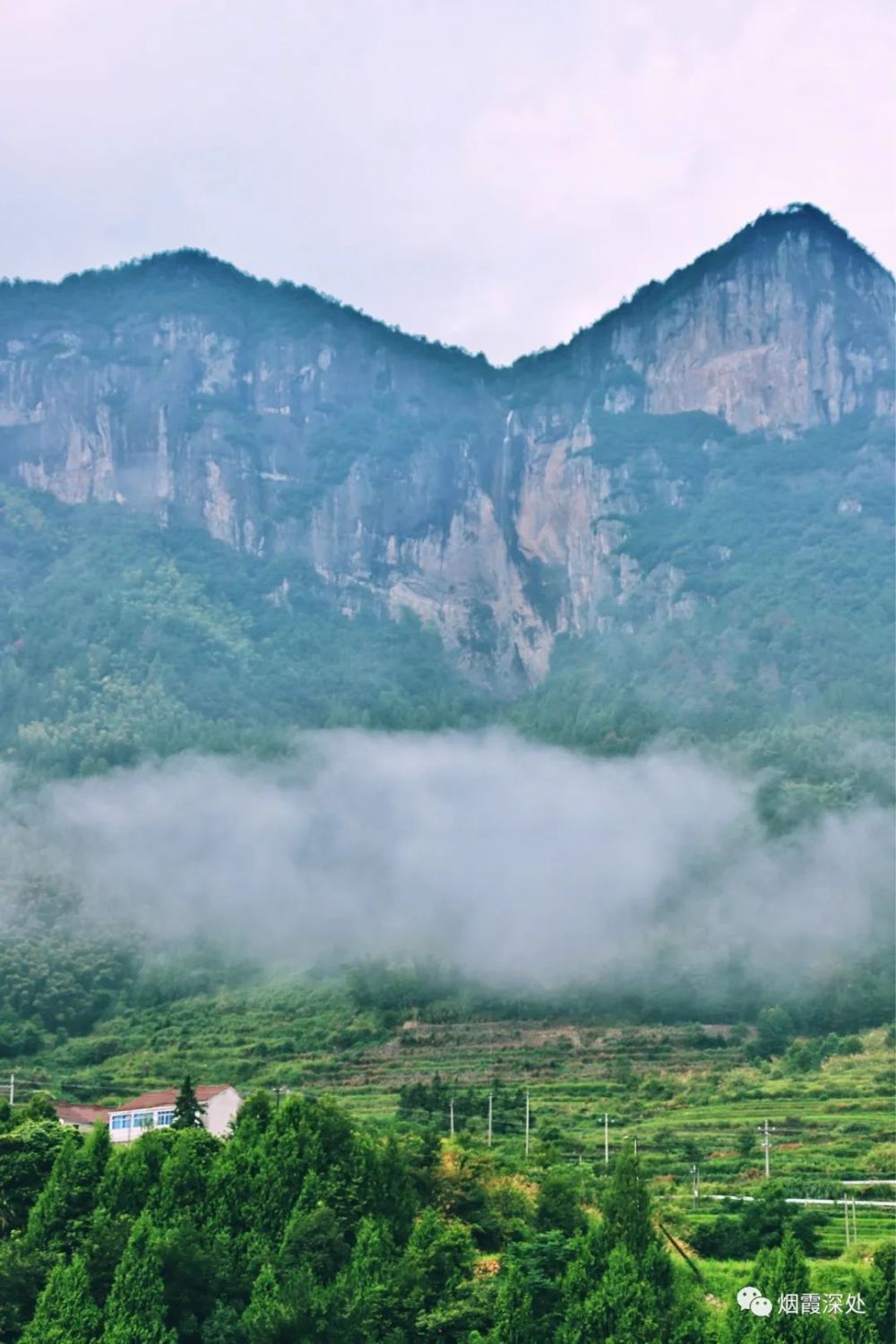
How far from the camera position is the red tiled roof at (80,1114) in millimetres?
52156

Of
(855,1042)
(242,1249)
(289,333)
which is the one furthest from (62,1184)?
(289,333)

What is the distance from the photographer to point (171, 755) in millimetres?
→ 106125

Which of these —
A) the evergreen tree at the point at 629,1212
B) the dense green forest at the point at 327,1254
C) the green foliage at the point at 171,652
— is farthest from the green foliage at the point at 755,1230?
the green foliage at the point at 171,652

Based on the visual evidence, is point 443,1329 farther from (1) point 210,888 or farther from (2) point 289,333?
(2) point 289,333

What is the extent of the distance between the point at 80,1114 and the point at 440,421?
101m

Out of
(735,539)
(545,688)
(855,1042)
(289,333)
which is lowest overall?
(855,1042)

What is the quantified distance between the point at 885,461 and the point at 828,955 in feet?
190

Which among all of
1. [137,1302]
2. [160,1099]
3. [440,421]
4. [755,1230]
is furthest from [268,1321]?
[440,421]

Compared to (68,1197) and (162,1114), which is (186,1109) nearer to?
(68,1197)

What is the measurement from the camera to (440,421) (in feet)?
488

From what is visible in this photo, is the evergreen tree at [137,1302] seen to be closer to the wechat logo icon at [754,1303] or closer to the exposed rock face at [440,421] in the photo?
the wechat logo icon at [754,1303]

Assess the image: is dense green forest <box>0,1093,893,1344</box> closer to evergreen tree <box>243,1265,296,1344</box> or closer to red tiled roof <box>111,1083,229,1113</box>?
evergreen tree <box>243,1265,296,1344</box>

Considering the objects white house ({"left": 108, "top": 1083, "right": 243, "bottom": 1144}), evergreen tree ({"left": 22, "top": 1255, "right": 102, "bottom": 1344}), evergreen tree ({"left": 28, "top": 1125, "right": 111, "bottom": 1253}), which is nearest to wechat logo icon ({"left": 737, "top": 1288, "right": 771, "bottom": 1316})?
evergreen tree ({"left": 22, "top": 1255, "right": 102, "bottom": 1344})

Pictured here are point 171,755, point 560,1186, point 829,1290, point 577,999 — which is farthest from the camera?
point 171,755
